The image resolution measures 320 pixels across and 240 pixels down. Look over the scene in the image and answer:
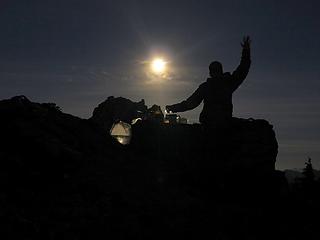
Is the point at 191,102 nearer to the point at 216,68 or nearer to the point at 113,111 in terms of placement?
the point at 216,68

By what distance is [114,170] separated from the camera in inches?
578

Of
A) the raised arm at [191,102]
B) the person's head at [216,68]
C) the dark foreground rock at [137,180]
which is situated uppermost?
the person's head at [216,68]

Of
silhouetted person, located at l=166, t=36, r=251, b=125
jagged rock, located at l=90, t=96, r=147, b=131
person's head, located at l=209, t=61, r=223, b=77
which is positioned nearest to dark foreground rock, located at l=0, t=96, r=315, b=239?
silhouetted person, located at l=166, t=36, r=251, b=125

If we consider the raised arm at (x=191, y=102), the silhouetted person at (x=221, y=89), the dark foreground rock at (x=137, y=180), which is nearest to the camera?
the dark foreground rock at (x=137, y=180)

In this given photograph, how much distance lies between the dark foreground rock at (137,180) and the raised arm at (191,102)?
82 centimetres

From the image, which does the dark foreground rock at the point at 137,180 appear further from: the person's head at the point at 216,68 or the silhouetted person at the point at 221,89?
the person's head at the point at 216,68

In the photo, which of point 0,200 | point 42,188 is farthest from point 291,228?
point 0,200

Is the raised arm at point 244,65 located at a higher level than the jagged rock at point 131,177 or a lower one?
higher

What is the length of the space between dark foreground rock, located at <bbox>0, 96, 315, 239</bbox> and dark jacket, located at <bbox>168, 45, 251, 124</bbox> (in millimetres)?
473

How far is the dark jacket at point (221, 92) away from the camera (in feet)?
55.3

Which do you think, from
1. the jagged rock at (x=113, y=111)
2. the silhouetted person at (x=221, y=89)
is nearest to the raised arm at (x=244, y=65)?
the silhouetted person at (x=221, y=89)

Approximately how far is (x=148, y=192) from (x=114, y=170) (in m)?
1.56

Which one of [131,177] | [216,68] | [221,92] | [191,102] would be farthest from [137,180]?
[216,68]

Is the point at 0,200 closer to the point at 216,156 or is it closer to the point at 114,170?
the point at 114,170
